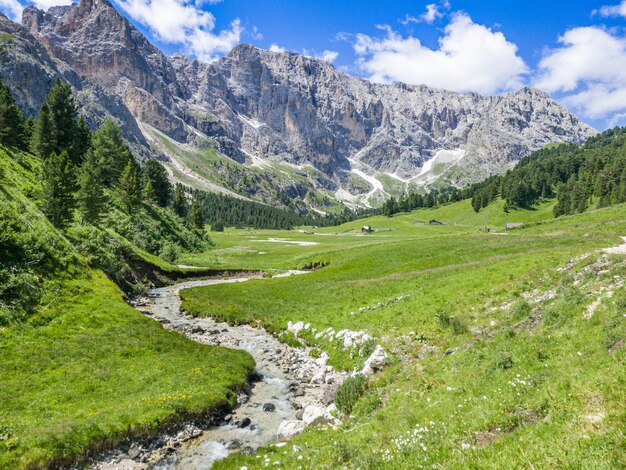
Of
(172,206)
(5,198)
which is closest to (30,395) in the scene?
(5,198)

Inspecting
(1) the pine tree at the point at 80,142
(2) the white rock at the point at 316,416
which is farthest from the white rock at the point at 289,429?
(1) the pine tree at the point at 80,142

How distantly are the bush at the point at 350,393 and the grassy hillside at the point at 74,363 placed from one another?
7.25 metres

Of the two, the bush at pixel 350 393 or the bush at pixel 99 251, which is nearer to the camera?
the bush at pixel 350 393

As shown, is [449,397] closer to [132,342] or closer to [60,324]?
[132,342]

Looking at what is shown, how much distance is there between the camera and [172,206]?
133750 mm

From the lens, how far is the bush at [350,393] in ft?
61.2

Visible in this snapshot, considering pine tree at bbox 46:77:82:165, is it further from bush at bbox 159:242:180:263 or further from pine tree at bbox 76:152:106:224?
bush at bbox 159:242:180:263

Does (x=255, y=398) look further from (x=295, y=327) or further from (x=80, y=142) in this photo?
(x=80, y=142)

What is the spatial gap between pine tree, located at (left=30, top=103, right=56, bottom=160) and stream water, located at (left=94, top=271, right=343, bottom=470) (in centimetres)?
6451

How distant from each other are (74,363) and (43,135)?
7716 centimetres

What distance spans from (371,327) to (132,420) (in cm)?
1803

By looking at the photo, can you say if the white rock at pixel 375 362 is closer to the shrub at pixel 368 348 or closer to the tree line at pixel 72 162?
the shrub at pixel 368 348

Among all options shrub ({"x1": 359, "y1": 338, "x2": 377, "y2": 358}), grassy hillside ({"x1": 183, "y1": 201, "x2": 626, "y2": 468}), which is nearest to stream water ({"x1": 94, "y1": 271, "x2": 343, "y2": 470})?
grassy hillside ({"x1": 183, "y1": 201, "x2": 626, "y2": 468})

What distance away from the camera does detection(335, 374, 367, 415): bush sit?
735 inches
